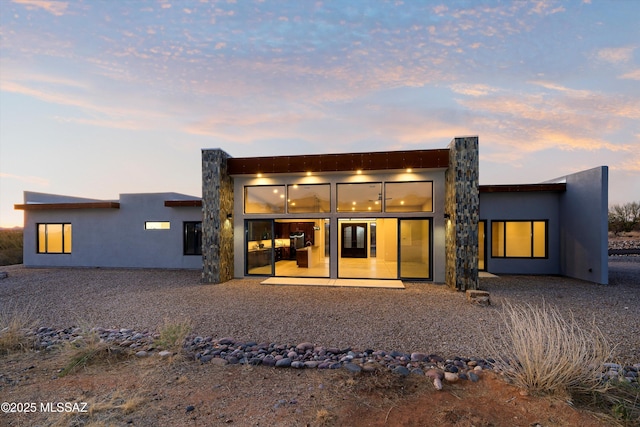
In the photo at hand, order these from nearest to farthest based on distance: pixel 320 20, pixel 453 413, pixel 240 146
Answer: pixel 453 413, pixel 320 20, pixel 240 146

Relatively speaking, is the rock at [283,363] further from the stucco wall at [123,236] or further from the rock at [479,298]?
the stucco wall at [123,236]

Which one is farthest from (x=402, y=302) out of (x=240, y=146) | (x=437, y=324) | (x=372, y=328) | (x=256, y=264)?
(x=240, y=146)

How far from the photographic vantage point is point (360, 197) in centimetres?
949

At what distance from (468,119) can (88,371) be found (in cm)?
1330

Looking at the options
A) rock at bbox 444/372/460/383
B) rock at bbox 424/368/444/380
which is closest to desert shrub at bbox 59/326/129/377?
rock at bbox 424/368/444/380

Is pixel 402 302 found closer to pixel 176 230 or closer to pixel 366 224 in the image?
pixel 366 224

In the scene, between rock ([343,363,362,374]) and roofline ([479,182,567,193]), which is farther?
roofline ([479,182,567,193])

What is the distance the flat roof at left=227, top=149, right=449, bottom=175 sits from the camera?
28.7ft

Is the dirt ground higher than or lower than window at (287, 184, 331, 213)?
lower

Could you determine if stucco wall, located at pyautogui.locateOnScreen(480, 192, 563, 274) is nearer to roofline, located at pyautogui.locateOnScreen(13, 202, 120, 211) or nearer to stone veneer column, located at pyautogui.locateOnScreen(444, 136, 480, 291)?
stone veneer column, located at pyautogui.locateOnScreen(444, 136, 480, 291)

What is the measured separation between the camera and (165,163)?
16719mm

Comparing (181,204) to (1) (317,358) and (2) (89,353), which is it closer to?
(2) (89,353)

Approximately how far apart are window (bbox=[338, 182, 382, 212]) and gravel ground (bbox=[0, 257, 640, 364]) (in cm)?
271

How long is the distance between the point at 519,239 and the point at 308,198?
8.25 m
